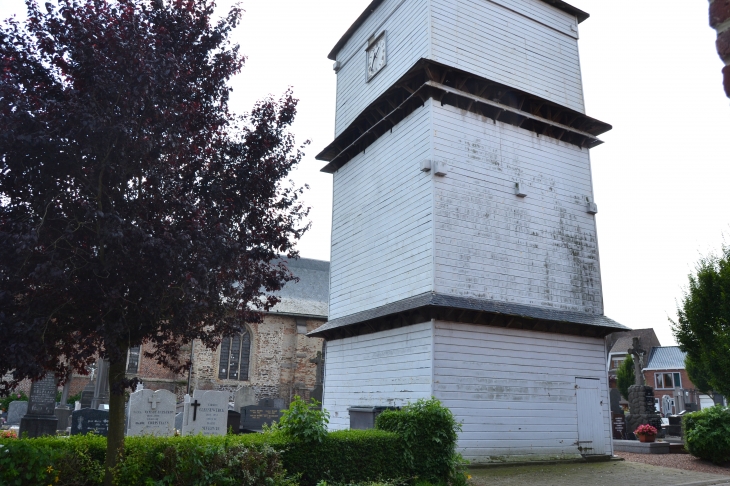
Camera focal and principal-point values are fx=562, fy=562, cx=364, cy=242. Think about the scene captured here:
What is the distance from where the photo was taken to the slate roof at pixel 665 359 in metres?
57.4

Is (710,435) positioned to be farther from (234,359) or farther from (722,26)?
(234,359)

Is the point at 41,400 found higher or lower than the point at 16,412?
higher

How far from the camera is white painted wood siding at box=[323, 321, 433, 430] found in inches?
557

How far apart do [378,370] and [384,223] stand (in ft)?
14.2

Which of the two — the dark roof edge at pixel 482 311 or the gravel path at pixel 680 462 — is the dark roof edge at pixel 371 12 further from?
the gravel path at pixel 680 462

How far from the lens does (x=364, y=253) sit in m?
17.8

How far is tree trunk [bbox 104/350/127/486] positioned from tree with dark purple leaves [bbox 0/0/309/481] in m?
0.02

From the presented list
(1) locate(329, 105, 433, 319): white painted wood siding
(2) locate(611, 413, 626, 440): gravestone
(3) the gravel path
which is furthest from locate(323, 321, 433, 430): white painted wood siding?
(2) locate(611, 413, 626, 440): gravestone

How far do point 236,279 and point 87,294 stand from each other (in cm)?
223

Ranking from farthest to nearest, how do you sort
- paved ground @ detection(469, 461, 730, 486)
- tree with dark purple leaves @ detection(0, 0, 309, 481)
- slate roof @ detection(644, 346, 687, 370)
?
slate roof @ detection(644, 346, 687, 370) < paved ground @ detection(469, 461, 730, 486) < tree with dark purple leaves @ detection(0, 0, 309, 481)

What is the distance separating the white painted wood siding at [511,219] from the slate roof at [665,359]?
157 ft

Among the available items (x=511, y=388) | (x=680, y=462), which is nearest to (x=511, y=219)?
(x=511, y=388)

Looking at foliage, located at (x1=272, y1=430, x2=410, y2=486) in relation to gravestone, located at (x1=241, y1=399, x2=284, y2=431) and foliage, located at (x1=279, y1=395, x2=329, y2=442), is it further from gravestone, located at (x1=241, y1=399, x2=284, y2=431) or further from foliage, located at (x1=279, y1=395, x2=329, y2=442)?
gravestone, located at (x1=241, y1=399, x2=284, y2=431)

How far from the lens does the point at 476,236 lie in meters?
15.4
